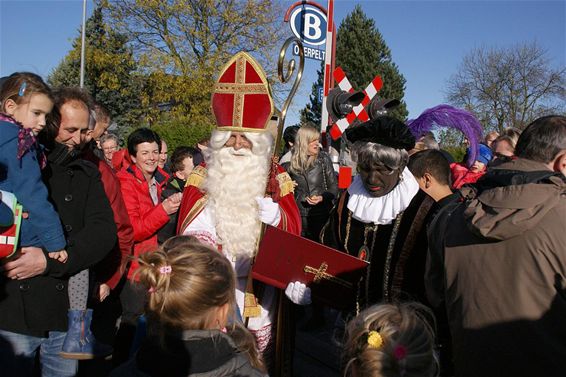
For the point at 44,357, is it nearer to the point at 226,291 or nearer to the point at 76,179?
the point at 76,179

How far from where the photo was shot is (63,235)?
8.30 feet

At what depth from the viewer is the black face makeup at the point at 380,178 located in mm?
3092

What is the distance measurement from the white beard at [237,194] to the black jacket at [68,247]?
71 centimetres

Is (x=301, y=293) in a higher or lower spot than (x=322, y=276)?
lower

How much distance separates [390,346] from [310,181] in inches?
168

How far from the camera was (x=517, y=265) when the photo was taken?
2008 mm

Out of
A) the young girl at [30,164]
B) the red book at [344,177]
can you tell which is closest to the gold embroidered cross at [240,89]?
the young girl at [30,164]

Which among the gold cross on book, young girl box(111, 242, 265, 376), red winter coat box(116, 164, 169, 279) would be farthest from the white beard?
young girl box(111, 242, 265, 376)

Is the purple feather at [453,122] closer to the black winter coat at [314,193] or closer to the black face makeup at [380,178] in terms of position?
the black winter coat at [314,193]

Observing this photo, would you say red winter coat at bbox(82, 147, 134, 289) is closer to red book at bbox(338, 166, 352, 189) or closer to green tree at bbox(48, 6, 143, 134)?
red book at bbox(338, 166, 352, 189)

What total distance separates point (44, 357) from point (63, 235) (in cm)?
61

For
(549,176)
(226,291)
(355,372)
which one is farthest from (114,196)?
(549,176)

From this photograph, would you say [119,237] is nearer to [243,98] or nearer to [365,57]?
[243,98]

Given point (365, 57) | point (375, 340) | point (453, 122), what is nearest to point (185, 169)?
point (453, 122)
